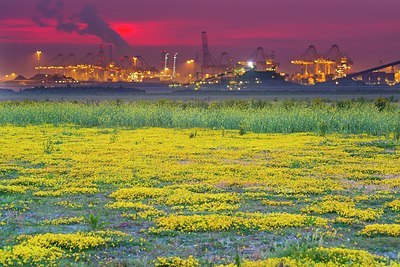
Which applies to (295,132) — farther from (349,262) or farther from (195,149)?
(349,262)

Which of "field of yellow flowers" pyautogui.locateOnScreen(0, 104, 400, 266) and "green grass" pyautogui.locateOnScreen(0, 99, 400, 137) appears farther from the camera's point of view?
→ "green grass" pyautogui.locateOnScreen(0, 99, 400, 137)

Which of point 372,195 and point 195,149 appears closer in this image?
point 372,195

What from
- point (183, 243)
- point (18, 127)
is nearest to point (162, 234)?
point (183, 243)

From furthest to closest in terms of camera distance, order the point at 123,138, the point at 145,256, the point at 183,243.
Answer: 1. the point at 123,138
2. the point at 183,243
3. the point at 145,256

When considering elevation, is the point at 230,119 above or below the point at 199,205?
above

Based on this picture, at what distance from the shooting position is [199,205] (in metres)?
13.3

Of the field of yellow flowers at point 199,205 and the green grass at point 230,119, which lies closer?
the field of yellow flowers at point 199,205

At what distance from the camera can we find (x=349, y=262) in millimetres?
8539

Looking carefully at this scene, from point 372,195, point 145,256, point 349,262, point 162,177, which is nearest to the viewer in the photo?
point 349,262

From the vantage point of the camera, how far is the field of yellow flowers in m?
9.38

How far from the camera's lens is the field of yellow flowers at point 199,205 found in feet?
30.8

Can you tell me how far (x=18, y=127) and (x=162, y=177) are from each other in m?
22.3

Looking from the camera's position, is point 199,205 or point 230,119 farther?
point 230,119

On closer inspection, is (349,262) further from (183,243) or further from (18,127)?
(18,127)
